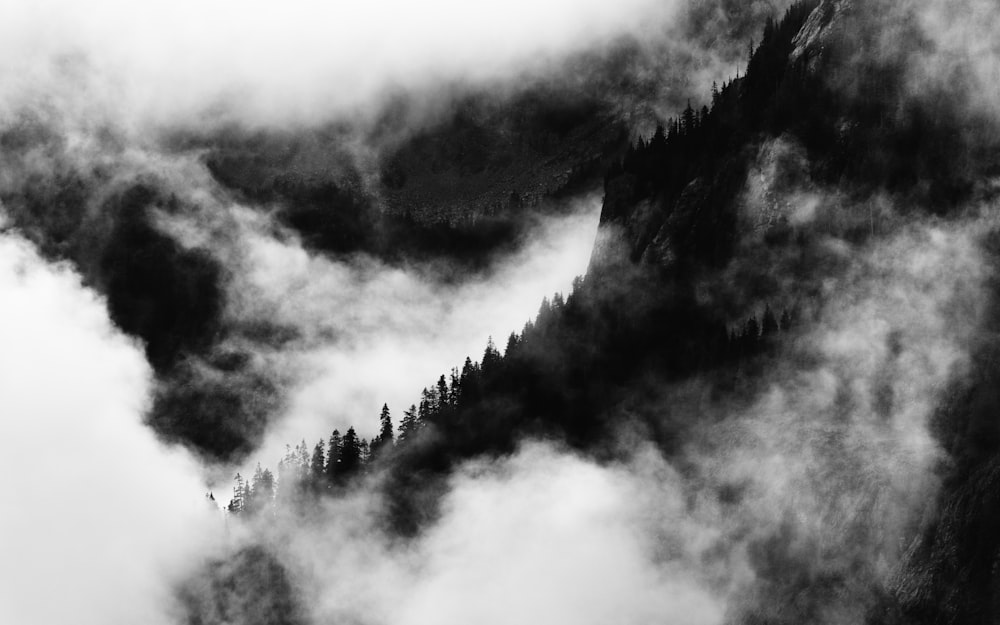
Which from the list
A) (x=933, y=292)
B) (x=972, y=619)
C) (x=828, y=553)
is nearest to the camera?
(x=972, y=619)

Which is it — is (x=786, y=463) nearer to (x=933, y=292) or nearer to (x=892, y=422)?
(x=892, y=422)

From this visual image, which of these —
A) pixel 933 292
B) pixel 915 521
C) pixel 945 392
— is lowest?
pixel 915 521

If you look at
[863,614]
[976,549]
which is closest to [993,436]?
[976,549]

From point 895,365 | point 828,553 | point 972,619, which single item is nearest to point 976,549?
point 972,619

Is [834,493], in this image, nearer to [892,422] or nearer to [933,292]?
[892,422]

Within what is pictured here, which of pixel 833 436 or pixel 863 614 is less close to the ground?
pixel 833 436

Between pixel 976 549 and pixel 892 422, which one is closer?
pixel 976 549

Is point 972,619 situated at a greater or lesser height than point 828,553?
lesser

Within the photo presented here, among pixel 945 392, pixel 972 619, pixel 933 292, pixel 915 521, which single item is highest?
pixel 933 292

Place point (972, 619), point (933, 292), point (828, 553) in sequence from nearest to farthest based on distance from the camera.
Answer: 1. point (972, 619)
2. point (828, 553)
3. point (933, 292)
